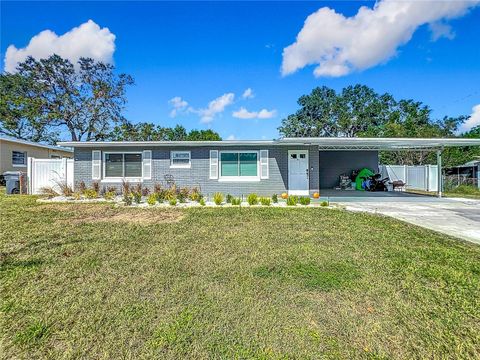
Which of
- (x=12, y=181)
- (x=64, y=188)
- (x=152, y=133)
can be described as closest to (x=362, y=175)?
(x=64, y=188)

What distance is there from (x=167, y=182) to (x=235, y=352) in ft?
35.4

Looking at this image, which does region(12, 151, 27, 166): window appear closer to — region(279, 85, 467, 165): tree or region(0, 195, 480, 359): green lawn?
region(0, 195, 480, 359): green lawn

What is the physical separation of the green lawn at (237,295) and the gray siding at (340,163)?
1175 centimetres

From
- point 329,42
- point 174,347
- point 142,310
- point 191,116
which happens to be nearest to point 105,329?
point 142,310

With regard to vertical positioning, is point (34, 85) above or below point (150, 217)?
above

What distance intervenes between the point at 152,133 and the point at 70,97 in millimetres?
9508

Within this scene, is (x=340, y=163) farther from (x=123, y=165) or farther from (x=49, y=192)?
(x=49, y=192)

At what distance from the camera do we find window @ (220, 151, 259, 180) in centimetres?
1216

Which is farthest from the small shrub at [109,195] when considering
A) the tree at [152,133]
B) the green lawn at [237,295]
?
the tree at [152,133]

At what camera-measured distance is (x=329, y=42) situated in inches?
564

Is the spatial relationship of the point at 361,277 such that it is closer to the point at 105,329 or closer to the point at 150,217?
the point at 105,329

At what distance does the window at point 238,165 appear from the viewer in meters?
12.2

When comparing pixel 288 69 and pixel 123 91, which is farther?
pixel 123 91

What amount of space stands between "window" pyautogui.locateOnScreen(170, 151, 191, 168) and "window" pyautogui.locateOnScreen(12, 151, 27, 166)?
11.3m
